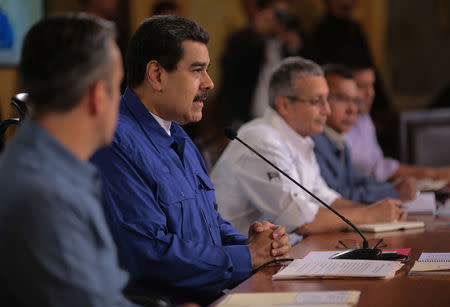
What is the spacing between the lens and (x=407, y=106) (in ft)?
21.1

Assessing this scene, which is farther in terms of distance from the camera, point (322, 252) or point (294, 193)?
point (294, 193)

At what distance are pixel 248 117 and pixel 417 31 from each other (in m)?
2.38

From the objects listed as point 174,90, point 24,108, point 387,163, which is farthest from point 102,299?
point 387,163

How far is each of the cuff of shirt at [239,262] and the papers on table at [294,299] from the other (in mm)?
304

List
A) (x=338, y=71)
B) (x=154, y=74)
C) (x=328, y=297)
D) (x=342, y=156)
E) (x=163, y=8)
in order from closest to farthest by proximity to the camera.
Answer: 1. (x=328, y=297)
2. (x=154, y=74)
3. (x=342, y=156)
4. (x=338, y=71)
5. (x=163, y=8)

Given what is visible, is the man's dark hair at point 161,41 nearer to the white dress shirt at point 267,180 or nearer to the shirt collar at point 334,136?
the white dress shirt at point 267,180

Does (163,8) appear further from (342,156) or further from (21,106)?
(21,106)

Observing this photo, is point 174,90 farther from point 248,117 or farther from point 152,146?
point 248,117

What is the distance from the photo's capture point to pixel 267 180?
245 cm

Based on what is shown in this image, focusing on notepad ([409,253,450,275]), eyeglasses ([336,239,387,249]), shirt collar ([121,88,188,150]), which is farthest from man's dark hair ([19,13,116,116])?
eyeglasses ([336,239,387,249])

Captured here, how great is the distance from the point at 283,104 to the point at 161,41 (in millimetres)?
1083

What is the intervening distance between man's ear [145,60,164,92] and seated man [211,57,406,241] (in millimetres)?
700

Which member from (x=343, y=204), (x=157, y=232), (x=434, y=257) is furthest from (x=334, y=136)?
(x=157, y=232)

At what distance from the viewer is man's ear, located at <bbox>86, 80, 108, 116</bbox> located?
42.1 inches
